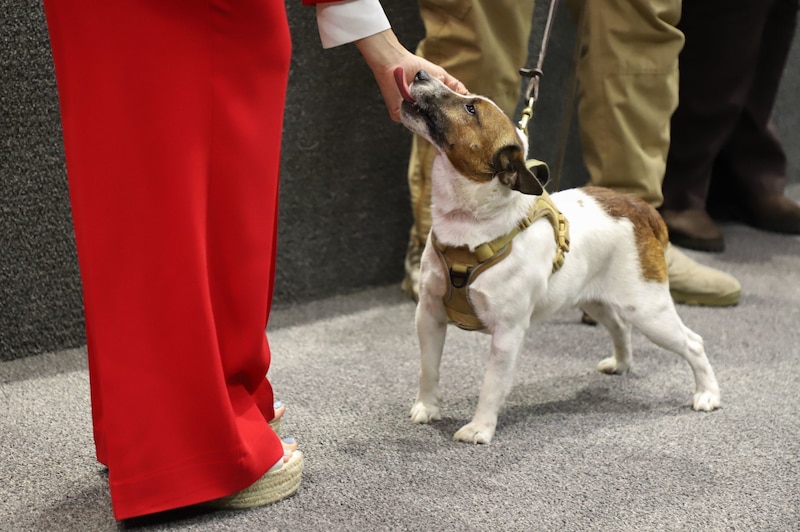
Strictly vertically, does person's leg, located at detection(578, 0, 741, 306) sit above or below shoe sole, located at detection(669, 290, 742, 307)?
above

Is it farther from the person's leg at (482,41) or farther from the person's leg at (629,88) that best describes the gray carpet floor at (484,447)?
the person's leg at (482,41)

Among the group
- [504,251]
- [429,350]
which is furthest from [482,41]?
[429,350]

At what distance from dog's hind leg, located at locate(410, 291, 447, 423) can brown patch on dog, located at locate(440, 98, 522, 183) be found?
0.26 metres

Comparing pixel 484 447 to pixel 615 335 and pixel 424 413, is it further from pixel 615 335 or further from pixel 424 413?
pixel 615 335

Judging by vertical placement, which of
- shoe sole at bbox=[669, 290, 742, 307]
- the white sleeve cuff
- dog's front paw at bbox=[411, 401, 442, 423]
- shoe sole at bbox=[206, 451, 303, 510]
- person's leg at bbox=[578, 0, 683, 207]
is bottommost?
shoe sole at bbox=[669, 290, 742, 307]

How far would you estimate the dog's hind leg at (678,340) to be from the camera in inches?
72.4

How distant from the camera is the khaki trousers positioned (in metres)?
2.19

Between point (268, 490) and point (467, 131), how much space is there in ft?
2.31

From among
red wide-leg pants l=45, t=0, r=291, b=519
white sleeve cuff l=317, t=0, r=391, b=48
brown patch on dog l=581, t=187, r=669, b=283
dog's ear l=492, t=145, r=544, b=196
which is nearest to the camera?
red wide-leg pants l=45, t=0, r=291, b=519

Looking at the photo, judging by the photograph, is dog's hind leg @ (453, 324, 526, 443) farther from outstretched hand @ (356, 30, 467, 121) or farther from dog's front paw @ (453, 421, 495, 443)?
outstretched hand @ (356, 30, 467, 121)

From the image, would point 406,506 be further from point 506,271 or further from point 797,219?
point 797,219

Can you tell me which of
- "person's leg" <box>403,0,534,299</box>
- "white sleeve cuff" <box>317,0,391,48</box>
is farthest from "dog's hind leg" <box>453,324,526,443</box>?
"person's leg" <box>403,0,534,299</box>

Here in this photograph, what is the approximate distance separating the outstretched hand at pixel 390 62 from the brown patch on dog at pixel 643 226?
450 millimetres

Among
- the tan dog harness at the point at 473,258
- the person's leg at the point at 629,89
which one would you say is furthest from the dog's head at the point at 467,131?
the person's leg at the point at 629,89
